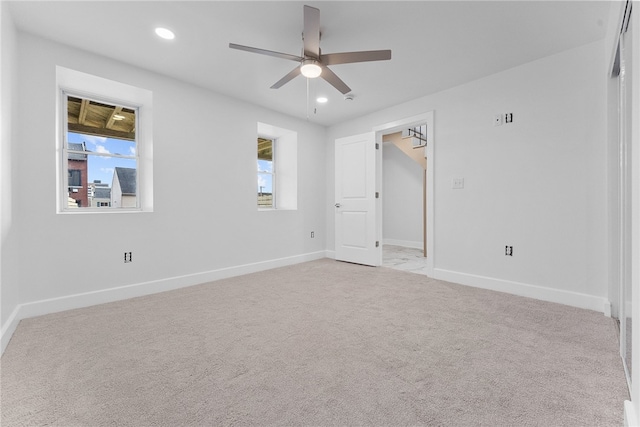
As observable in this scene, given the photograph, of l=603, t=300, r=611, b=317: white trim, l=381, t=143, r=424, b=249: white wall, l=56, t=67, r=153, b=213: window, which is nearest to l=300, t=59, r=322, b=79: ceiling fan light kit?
l=56, t=67, r=153, b=213: window

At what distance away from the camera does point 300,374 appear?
61.2 inches

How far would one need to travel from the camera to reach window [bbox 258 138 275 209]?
4.74 meters

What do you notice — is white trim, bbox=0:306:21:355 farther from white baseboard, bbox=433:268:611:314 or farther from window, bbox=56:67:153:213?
white baseboard, bbox=433:268:611:314

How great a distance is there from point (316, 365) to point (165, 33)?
2884 millimetres

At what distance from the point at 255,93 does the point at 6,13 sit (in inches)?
86.7

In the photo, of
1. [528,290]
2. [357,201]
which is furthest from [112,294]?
[528,290]

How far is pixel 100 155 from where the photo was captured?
301cm

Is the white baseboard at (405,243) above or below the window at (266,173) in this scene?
below

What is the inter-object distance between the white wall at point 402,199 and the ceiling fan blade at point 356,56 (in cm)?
455

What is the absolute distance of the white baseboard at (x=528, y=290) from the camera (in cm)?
254

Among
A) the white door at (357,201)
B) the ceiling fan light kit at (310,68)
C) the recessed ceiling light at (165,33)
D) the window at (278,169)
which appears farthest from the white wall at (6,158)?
the white door at (357,201)

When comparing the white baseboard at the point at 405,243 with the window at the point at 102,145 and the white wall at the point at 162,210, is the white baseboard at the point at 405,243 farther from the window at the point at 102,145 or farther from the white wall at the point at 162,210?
the window at the point at 102,145

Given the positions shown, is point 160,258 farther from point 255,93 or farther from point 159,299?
point 255,93

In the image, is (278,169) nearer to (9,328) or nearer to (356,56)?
(356,56)
